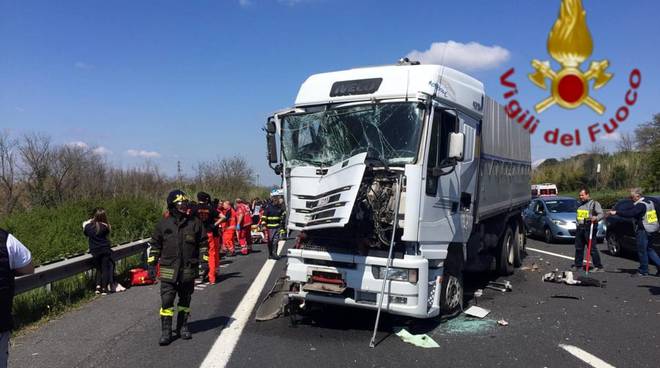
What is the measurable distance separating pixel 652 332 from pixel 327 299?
387 cm

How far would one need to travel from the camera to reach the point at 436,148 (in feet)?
20.3

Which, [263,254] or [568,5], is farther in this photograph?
[263,254]

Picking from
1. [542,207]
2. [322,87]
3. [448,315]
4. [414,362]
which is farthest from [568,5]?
[542,207]

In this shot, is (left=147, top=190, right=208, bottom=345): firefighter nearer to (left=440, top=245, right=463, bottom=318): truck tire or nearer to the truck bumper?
the truck bumper

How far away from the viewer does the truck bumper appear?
19.2 feet

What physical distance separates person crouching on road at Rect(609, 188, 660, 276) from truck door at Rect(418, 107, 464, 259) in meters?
5.63

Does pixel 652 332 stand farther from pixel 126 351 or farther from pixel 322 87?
pixel 126 351

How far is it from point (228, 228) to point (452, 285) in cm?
920

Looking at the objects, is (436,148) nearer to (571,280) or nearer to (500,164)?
(500,164)

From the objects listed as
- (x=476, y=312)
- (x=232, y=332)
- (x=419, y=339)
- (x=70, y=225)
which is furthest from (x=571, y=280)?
(x=70, y=225)

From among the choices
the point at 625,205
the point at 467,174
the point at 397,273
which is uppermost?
the point at 467,174

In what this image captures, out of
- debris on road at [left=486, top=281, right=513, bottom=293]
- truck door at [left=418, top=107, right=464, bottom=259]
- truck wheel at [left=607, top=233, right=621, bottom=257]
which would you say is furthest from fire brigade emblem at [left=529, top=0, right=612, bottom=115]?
truck wheel at [left=607, top=233, right=621, bottom=257]

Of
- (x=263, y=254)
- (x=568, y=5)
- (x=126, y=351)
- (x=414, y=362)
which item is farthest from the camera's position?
(x=263, y=254)

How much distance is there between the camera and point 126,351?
5.57m
